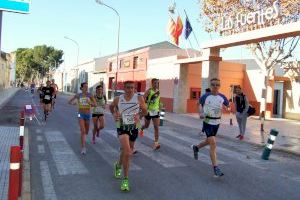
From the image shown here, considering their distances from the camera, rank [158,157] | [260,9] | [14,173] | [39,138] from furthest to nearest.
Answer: [260,9], [39,138], [158,157], [14,173]

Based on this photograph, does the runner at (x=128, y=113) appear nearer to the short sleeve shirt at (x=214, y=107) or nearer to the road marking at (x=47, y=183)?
the road marking at (x=47, y=183)

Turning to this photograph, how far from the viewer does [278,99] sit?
32.8m

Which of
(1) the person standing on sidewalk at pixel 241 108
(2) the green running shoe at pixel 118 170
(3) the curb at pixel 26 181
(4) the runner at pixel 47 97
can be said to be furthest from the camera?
(4) the runner at pixel 47 97

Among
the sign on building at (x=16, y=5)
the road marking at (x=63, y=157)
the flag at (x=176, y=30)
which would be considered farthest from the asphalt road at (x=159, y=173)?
the flag at (x=176, y=30)

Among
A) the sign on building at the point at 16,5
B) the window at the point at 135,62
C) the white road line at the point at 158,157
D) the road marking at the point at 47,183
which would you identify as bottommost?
the road marking at the point at 47,183

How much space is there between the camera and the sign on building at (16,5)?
7137 mm

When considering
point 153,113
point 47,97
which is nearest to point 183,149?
point 153,113

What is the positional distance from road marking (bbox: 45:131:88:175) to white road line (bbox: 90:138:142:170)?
66 centimetres

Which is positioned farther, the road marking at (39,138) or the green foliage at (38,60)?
the green foliage at (38,60)

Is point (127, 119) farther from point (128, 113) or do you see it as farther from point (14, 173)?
point (14, 173)

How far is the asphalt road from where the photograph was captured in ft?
22.4

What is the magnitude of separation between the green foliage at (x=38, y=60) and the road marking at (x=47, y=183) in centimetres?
10685

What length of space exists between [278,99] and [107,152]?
24.6 m

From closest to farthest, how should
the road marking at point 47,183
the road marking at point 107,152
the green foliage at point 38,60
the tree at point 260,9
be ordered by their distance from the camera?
the road marking at point 47,183
the road marking at point 107,152
the tree at point 260,9
the green foliage at point 38,60
